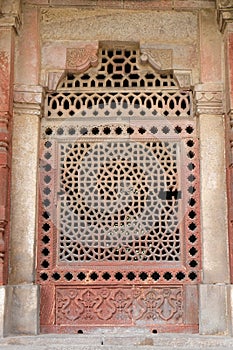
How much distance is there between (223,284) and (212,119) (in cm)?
163

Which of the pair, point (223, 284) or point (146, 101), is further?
point (146, 101)

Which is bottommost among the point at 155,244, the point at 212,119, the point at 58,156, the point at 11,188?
the point at 155,244

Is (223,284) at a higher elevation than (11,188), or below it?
below

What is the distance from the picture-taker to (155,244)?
5.55m

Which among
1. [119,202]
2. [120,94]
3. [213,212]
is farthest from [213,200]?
[120,94]

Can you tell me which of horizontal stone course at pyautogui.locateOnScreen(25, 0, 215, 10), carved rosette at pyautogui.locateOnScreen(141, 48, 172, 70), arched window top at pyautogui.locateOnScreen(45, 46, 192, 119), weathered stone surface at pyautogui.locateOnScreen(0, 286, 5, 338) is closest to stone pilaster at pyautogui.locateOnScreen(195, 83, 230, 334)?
arched window top at pyautogui.locateOnScreen(45, 46, 192, 119)

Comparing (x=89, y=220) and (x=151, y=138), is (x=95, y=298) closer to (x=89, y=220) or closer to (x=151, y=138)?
(x=89, y=220)

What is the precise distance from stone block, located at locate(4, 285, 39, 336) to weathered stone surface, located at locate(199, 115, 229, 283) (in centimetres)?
163

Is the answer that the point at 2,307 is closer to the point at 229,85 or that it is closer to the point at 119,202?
the point at 119,202

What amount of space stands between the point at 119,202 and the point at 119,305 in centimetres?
101

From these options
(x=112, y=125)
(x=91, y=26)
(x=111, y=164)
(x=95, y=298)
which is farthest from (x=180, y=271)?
(x=91, y=26)

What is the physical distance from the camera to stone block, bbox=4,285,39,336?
5141mm

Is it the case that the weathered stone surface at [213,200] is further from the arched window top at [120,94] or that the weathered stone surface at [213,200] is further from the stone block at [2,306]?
the stone block at [2,306]

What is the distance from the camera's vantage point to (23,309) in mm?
5191
